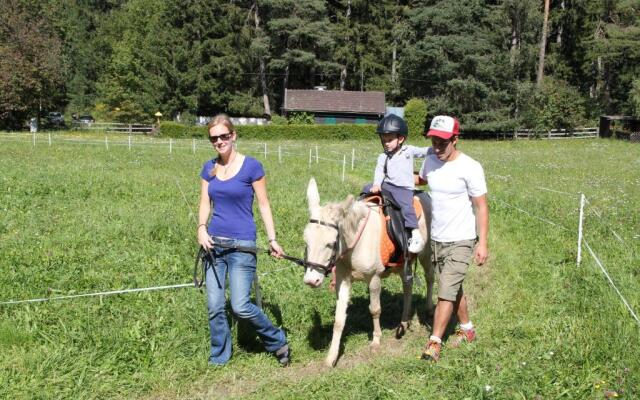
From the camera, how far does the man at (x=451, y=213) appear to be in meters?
4.65

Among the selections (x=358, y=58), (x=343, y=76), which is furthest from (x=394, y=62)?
(x=343, y=76)

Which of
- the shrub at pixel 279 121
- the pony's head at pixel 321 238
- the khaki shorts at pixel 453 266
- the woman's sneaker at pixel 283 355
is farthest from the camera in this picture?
the shrub at pixel 279 121

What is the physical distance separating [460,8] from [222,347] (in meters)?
51.7

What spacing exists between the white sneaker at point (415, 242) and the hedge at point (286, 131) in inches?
1531

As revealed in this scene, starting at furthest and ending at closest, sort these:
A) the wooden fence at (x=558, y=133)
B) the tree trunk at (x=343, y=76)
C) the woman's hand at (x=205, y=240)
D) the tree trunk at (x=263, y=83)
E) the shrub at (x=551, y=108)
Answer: the tree trunk at (x=343, y=76)
the tree trunk at (x=263, y=83)
the wooden fence at (x=558, y=133)
the shrub at (x=551, y=108)
the woman's hand at (x=205, y=240)

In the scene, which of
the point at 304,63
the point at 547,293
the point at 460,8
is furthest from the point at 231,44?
the point at 547,293

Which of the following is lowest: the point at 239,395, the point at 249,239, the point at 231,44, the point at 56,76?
the point at 239,395

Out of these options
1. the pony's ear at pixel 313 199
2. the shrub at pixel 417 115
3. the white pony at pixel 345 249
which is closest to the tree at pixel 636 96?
the shrub at pixel 417 115

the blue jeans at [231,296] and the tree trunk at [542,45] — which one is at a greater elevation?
the tree trunk at [542,45]

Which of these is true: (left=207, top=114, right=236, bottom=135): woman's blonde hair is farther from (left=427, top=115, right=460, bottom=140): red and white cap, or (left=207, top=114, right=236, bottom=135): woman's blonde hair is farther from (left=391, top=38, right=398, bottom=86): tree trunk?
(left=391, top=38, right=398, bottom=86): tree trunk

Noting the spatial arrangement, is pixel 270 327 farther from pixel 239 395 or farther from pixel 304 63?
pixel 304 63

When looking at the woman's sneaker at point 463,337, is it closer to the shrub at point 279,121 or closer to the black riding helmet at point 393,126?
the black riding helmet at point 393,126

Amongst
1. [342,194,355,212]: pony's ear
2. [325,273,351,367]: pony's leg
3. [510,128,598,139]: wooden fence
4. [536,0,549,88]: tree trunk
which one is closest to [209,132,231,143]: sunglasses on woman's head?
[342,194,355,212]: pony's ear

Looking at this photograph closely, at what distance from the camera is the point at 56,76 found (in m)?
47.6
